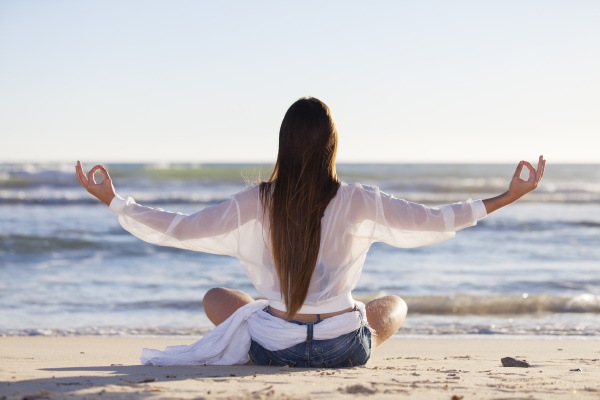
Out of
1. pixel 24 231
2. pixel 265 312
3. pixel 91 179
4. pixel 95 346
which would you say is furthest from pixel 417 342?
pixel 24 231

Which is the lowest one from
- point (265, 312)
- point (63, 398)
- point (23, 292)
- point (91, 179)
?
point (23, 292)

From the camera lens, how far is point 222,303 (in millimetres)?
3000

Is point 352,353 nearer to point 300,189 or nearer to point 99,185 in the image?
point 300,189

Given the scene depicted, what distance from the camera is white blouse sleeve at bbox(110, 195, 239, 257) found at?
2498 millimetres

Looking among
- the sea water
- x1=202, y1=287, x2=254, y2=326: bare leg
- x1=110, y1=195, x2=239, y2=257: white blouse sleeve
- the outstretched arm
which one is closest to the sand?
x1=202, y1=287, x2=254, y2=326: bare leg

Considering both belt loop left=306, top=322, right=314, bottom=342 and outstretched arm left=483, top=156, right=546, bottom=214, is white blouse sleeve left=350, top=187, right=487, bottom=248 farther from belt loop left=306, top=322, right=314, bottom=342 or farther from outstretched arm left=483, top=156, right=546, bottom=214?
belt loop left=306, top=322, right=314, bottom=342

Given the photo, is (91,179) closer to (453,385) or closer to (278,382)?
(278,382)

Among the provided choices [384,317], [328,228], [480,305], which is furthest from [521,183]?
[480,305]

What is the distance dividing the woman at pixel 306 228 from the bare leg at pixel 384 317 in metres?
0.21

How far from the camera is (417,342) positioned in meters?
4.38

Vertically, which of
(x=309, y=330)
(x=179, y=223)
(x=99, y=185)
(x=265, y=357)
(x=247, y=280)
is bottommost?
(x=247, y=280)

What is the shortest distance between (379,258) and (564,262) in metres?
2.40

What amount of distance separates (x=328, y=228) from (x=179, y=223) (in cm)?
62

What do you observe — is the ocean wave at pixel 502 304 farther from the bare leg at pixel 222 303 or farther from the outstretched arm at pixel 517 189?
the outstretched arm at pixel 517 189
